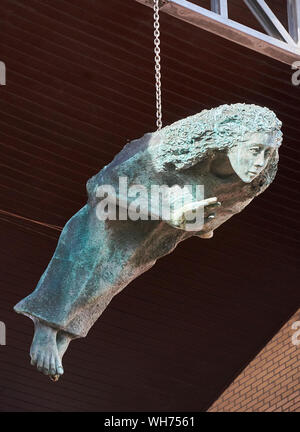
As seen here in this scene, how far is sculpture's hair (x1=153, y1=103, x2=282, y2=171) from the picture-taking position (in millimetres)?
7137

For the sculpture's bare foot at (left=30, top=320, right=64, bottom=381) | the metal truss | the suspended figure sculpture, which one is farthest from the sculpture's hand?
the metal truss

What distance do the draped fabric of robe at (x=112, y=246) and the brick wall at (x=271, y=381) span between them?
5.94 meters

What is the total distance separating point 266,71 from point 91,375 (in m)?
4.27

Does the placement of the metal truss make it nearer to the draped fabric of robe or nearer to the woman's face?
the draped fabric of robe

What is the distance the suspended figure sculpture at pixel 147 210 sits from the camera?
713 centimetres

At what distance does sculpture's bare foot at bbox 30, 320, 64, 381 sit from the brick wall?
A: 6.19 meters

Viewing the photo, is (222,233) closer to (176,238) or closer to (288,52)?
(288,52)

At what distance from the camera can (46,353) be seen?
720cm

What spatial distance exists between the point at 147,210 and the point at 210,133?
22.4 inches

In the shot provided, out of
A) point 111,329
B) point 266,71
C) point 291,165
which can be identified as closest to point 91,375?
point 111,329

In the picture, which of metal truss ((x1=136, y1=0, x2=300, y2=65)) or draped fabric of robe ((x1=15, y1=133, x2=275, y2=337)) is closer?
draped fabric of robe ((x1=15, y1=133, x2=275, y2=337))

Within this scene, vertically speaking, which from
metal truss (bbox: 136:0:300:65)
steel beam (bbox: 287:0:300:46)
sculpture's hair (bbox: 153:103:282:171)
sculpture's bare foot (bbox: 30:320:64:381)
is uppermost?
steel beam (bbox: 287:0:300:46)

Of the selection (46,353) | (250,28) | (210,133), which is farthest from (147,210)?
(250,28)

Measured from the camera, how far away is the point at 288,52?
9.80m
